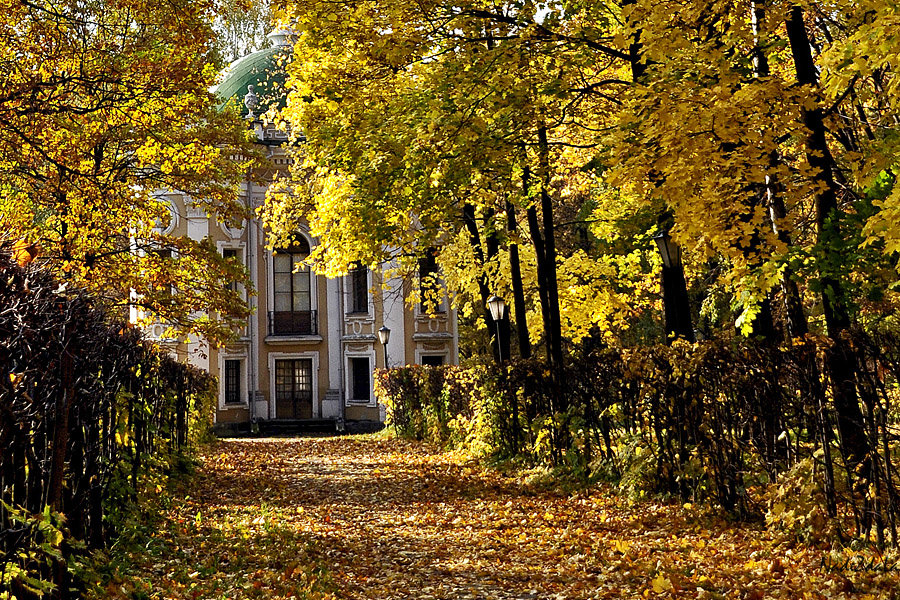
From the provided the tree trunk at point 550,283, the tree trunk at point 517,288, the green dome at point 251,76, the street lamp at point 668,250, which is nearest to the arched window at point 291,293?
the green dome at point 251,76

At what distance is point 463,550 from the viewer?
8188 millimetres

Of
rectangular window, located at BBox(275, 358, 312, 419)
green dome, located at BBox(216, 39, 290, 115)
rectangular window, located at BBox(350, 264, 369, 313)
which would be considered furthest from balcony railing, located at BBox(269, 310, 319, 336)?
green dome, located at BBox(216, 39, 290, 115)

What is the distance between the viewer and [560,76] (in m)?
9.59

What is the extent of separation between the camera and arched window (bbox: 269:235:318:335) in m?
34.5

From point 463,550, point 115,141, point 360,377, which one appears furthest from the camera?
point 360,377

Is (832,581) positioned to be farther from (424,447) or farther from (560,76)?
(424,447)

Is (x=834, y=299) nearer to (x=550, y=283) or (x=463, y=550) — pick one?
(x=463, y=550)

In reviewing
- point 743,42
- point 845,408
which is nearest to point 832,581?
point 845,408

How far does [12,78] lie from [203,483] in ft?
19.9

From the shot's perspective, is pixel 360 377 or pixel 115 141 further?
pixel 360 377

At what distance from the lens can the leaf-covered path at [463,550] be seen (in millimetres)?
6184

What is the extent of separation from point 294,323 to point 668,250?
84.3ft

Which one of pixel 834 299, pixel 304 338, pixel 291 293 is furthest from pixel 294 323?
pixel 834 299

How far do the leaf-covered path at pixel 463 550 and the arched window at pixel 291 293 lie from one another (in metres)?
22.1
